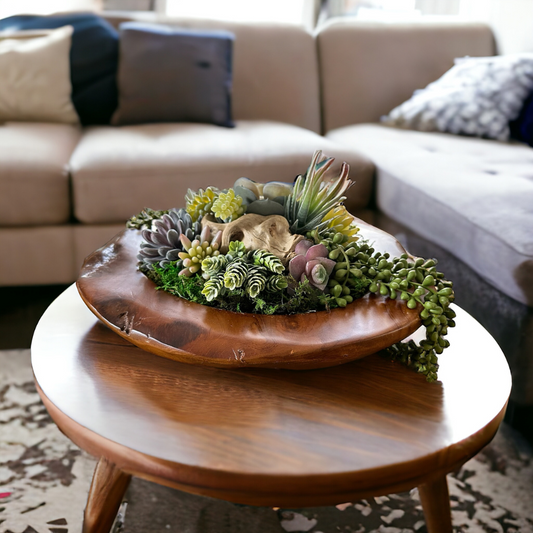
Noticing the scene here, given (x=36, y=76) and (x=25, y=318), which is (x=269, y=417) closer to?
(x=25, y=318)

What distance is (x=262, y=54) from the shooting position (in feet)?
7.46

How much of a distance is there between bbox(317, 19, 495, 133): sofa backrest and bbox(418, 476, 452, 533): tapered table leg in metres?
1.83

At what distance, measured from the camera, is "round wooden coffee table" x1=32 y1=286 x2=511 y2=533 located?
55 centimetres

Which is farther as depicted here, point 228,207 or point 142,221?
point 142,221

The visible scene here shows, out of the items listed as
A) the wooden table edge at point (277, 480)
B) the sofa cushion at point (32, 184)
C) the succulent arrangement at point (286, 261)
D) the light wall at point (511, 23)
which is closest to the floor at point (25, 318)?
the sofa cushion at point (32, 184)

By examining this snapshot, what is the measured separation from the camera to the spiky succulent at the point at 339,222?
2.77ft

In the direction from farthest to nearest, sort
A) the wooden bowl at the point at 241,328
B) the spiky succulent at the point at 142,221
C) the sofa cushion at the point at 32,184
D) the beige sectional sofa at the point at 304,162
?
the sofa cushion at the point at 32,184 → the beige sectional sofa at the point at 304,162 → the spiky succulent at the point at 142,221 → the wooden bowl at the point at 241,328

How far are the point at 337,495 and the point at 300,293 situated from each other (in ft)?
0.89

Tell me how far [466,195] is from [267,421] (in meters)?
0.99

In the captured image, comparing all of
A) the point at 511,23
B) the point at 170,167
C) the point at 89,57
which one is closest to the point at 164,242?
the point at 170,167

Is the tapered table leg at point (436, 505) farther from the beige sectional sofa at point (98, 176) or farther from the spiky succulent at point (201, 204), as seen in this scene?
the beige sectional sofa at point (98, 176)

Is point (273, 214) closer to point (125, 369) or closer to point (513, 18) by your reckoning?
point (125, 369)

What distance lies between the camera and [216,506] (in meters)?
0.98

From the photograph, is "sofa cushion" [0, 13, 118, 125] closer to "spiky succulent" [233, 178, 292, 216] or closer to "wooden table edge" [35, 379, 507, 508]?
"spiky succulent" [233, 178, 292, 216]
